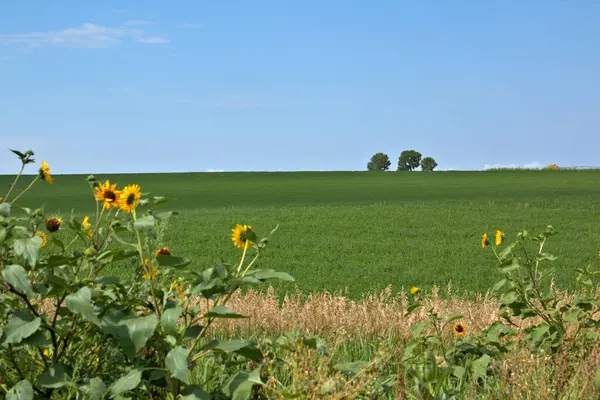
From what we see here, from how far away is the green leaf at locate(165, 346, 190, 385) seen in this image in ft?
8.64

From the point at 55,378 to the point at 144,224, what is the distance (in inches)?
34.1

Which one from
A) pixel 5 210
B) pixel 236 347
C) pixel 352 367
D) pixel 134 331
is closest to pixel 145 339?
pixel 134 331

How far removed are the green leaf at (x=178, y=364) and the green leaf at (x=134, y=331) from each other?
125 millimetres

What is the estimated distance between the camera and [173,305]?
310cm

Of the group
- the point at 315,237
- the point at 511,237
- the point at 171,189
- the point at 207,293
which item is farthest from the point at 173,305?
the point at 171,189

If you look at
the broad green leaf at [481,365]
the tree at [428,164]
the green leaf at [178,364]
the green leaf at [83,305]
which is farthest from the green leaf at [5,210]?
the tree at [428,164]

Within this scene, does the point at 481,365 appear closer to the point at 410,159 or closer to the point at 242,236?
the point at 242,236

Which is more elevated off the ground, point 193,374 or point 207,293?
point 207,293

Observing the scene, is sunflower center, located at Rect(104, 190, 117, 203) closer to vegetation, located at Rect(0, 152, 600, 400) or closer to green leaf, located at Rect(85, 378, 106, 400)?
vegetation, located at Rect(0, 152, 600, 400)

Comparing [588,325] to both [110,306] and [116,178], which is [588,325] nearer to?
[110,306]

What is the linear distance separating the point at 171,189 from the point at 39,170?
37.5 meters

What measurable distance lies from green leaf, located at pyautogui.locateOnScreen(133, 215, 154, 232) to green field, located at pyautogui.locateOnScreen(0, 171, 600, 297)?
24.0ft

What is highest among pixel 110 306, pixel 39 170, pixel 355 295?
pixel 39 170

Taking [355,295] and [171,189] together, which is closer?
[355,295]
